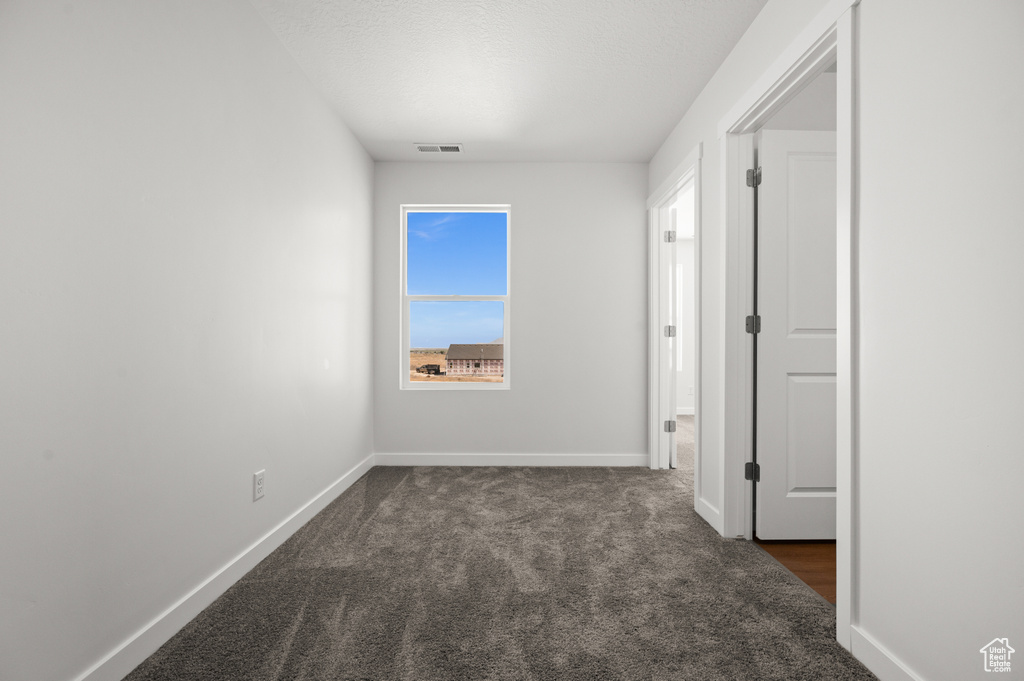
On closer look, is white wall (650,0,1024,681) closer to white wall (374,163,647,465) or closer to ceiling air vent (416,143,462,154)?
white wall (374,163,647,465)

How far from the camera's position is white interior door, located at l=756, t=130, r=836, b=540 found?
259 centimetres

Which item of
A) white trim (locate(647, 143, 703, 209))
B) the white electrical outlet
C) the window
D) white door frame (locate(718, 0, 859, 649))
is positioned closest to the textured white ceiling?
white trim (locate(647, 143, 703, 209))

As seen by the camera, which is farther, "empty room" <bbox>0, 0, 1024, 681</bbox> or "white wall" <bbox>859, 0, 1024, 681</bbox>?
"empty room" <bbox>0, 0, 1024, 681</bbox>

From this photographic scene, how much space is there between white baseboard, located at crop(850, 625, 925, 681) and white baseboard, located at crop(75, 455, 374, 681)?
2238mm

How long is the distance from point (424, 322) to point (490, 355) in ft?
2.12

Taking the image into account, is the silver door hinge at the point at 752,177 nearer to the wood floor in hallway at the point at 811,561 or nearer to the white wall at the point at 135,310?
the wood floor in hallway at the point at 811,561

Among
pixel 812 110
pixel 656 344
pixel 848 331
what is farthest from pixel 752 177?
pixel 656 344

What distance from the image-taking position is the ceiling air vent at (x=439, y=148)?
12.7 ft

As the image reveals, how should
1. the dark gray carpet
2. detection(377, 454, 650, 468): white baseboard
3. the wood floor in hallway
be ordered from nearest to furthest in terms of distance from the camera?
the dark gray carpet
the wood floor in hallway
detection(377, 454, 650, 468): white baseboard

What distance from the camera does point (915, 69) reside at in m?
1.36

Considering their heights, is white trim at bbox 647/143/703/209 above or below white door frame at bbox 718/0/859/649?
above

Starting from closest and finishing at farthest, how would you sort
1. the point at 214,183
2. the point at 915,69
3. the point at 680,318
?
the point at 915,69, the point at 214,183, the point at 680,318

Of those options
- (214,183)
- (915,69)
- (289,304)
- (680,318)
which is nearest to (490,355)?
(289,304)

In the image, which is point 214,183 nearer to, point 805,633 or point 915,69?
point 915,69
